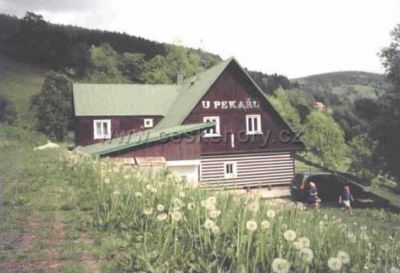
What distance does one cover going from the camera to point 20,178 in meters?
13.8

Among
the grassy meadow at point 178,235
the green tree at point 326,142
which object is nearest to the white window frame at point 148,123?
the green tree at point 326,142

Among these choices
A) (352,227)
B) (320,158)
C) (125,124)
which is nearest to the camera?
(352,227)

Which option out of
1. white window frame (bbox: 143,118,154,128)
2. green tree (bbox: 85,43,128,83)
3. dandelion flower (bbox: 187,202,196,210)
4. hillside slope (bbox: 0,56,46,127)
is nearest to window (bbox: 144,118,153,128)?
white window frame (bbox: 143,118,154,128)

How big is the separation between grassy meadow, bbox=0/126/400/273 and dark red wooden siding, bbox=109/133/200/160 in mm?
14149

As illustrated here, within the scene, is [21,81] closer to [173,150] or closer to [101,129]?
[101,129]

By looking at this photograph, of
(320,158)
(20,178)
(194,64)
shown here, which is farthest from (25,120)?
(20,178)

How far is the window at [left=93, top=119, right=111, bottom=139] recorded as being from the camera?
133ft

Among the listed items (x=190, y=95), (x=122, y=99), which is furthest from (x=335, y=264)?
(x=122, y=99)

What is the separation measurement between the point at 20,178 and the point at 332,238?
1046 cm

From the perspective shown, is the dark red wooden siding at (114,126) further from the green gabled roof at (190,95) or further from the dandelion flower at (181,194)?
the dandelion flower at (181,194)

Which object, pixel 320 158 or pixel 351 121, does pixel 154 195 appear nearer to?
pixel 320 158

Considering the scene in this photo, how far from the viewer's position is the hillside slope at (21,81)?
80875 mm

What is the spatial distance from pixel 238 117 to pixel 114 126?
11554 mm

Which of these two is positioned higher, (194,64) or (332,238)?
(194,64)
